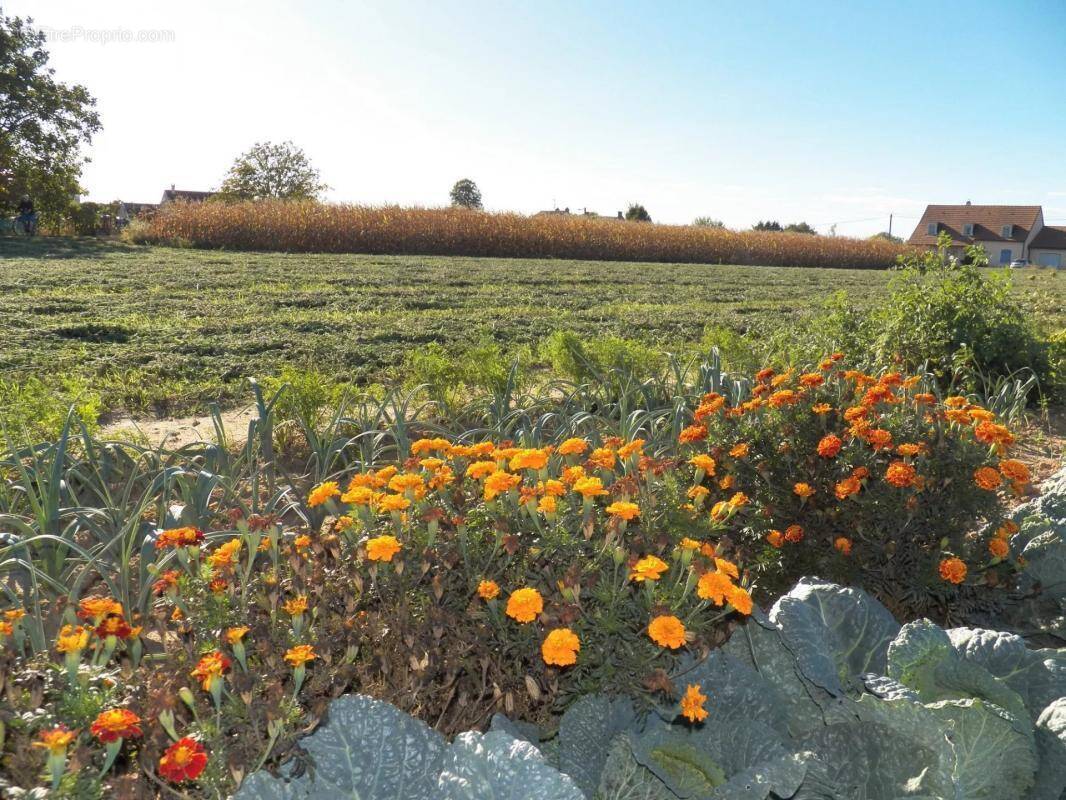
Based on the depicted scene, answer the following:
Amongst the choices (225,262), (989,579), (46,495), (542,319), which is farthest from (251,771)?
(225,262)

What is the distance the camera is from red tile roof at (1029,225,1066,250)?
53938 mm

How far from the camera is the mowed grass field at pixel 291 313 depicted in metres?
5.63

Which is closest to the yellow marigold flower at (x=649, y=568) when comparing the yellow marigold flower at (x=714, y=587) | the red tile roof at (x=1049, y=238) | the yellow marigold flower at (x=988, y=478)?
the yellow marigold flower at (x=714, y=587)

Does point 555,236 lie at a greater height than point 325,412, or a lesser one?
greater

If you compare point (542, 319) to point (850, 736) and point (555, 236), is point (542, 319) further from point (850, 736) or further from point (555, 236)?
point (555, 236)

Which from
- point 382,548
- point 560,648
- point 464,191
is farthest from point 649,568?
point 464,191

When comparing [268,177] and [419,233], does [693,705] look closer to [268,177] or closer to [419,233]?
[419,233]

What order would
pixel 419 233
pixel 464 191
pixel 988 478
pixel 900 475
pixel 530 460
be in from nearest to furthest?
pixel 530 460, pixel 900 475, pixel 988 478, pixel 419 233, pixel 464 191

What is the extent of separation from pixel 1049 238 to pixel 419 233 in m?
50.6

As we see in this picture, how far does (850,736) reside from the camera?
5.03 feet

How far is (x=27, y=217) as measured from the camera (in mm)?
29547

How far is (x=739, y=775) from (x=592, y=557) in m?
0.58

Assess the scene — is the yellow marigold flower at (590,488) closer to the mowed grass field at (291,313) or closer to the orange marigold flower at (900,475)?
the orange marigold flower at (900,475)

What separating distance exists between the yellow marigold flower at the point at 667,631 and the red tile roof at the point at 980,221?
58.8m
